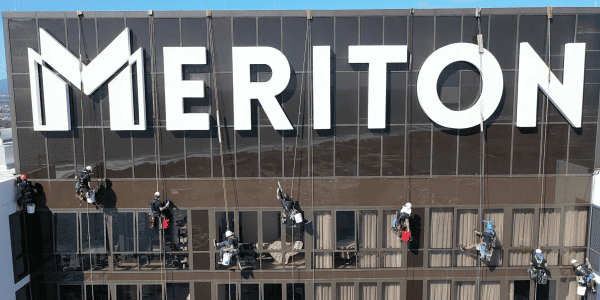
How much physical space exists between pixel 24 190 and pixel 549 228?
2321 centimetres

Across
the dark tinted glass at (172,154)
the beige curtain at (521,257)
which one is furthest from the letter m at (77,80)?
the beige curtain at (521,257)

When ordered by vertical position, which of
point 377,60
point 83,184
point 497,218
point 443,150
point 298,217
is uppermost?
point 377,60

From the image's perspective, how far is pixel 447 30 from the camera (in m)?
14.1

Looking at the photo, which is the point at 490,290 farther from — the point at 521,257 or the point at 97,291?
the point at 97,291

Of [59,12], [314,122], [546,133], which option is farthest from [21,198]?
[546,133]

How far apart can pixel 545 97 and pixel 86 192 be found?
20312mm

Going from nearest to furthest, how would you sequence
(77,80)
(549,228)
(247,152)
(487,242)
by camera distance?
(487,242)
(77,80)
(247,152)
(549,228)

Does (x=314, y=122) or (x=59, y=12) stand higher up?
(x=59, y=12)

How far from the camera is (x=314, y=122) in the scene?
46.5 feet

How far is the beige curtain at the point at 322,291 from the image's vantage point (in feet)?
49.6

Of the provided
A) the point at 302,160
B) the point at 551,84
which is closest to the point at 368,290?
the point at 302,160

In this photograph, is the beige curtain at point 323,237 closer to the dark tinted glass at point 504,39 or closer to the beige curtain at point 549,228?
the beige curtain at point 549,228

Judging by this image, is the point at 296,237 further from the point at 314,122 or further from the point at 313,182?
the point at 314,122

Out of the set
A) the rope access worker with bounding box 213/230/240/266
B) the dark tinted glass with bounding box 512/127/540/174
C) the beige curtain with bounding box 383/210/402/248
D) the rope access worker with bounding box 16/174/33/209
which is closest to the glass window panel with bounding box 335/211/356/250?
the beige curtain with bounding box 383/210/402/248
